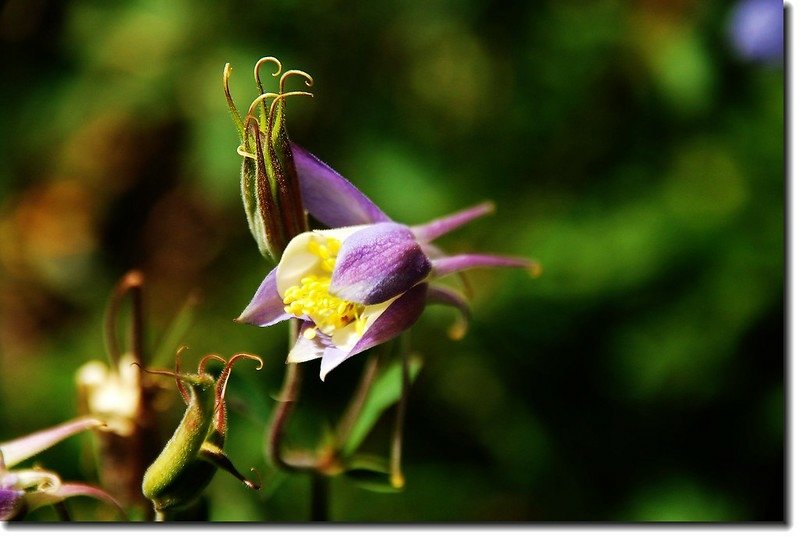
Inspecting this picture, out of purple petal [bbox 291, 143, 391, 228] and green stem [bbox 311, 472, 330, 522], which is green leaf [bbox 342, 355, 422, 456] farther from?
purple petal [bbox 291, 143, 391, 228]

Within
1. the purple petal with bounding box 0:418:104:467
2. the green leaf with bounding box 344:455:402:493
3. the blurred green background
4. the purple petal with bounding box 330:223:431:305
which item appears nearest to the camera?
the purple petal with bounding box 330:223:431:305

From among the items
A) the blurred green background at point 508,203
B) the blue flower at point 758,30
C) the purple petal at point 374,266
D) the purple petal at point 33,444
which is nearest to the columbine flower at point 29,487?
the purple petal at point 33,444

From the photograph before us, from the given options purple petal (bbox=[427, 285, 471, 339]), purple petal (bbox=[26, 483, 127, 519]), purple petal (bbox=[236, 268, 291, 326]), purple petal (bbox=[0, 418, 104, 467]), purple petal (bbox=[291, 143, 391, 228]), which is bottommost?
purple petal (bbox=[26, 483, 127, 519])

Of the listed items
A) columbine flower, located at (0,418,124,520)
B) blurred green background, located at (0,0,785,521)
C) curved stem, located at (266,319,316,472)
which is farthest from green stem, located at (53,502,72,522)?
blurred green background, located at (0,0,785,521)

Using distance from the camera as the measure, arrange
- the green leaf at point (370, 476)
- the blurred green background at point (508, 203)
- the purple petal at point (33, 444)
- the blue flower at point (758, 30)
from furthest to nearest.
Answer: the blurred green background at point (508, 203) < the blue flower at point (758, 30) < the green leaf at point (370, 476) < the purple petal at point (33, 444)

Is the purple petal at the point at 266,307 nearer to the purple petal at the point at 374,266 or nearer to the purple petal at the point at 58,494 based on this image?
the purple petal at the point at 374,266

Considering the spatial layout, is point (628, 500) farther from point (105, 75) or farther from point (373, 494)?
point (105, 75)

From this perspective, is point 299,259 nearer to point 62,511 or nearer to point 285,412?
point 285,412
